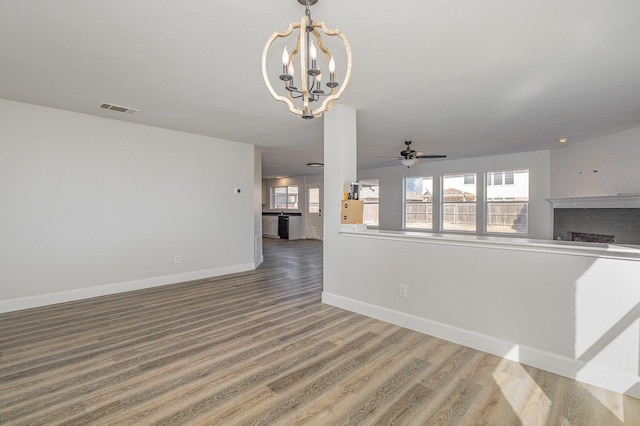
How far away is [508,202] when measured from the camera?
7.10 meters

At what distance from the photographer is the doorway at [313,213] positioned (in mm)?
11345

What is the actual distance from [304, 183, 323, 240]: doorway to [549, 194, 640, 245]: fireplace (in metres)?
7.12

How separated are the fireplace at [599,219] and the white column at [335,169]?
451cm

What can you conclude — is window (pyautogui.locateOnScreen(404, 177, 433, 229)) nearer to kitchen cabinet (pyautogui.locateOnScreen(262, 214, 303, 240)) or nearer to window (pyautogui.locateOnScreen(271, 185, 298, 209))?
kitchen cabinet (pyautogui.locateOnScreen(262, 214, 303, 240))

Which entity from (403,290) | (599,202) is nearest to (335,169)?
(403,290)

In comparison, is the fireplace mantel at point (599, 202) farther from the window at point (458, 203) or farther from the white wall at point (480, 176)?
the window at point (458, 203)

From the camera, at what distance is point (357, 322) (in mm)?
3246

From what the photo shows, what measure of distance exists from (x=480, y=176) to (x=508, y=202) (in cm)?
90

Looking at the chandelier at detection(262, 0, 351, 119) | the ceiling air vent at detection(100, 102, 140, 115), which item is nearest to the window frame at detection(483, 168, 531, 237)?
the chandelier at detection(262, 0, 351, 119)

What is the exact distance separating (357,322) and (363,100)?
2.55m

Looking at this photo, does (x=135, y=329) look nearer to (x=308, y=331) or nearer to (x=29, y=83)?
(x=308, y=331)

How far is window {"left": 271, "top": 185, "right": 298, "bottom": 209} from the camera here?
1215cm

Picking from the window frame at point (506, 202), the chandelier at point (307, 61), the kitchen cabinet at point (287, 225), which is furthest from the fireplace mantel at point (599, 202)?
the kitchen cabinet at point (287, 225)

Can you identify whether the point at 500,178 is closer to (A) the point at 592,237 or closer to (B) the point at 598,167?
(B) the point at 598,167
